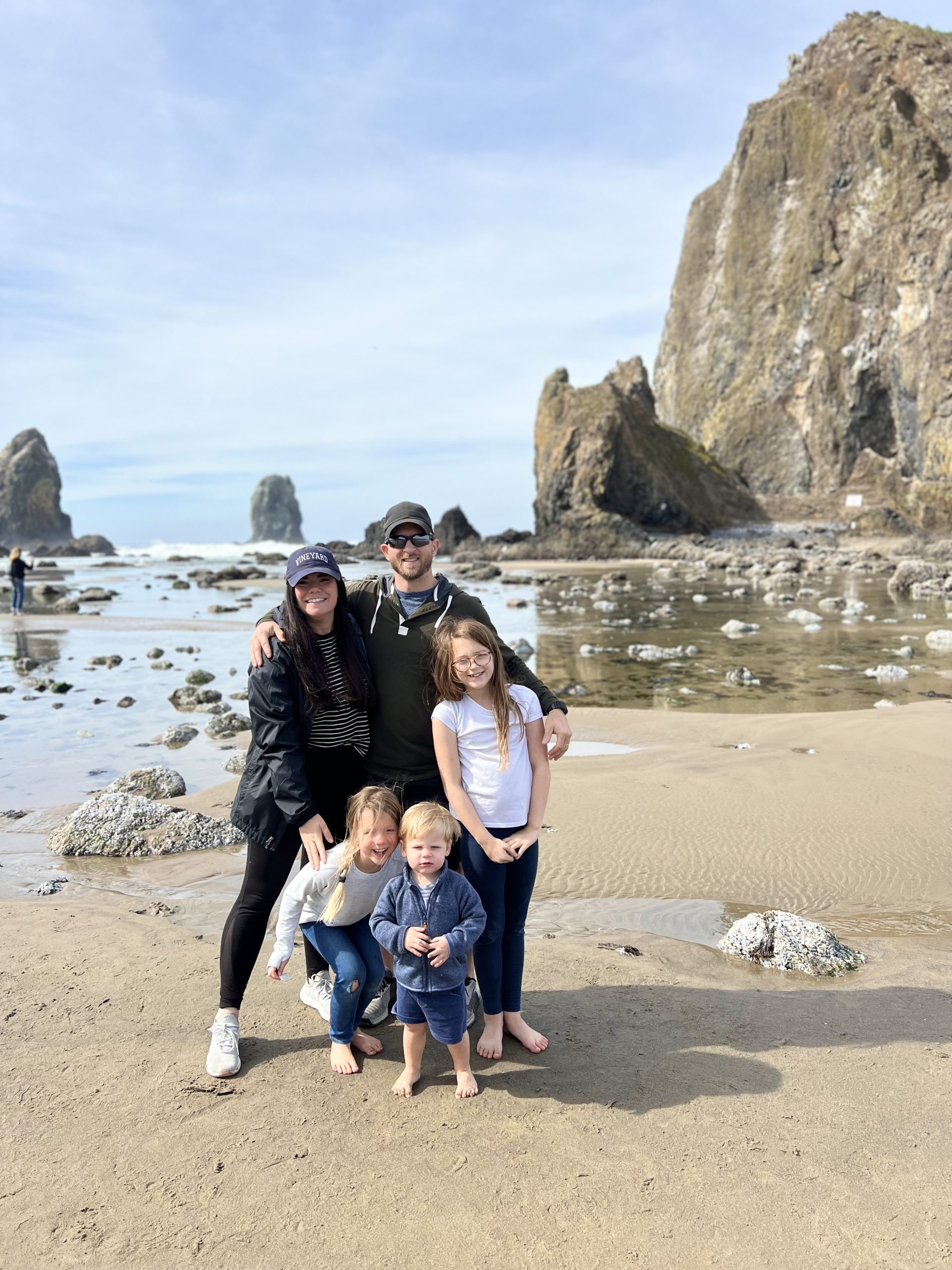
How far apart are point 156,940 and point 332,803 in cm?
191

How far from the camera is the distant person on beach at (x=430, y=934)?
11.0 ft

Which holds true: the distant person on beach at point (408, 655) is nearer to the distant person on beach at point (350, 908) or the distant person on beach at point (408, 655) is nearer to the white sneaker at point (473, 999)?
the distant person on beach at point (350, 908)

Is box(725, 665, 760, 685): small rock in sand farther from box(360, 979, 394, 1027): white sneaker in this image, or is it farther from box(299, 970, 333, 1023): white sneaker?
box(299, 970, 333, 1023): white sneaker

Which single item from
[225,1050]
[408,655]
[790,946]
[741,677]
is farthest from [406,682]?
[741,677]

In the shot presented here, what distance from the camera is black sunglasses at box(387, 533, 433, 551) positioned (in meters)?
3.86

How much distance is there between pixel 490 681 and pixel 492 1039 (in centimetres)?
156

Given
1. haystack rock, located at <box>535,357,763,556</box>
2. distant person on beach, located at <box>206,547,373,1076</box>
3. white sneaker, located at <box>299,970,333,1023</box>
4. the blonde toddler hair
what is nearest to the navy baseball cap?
distant person on beach, located at <box>206,547,373,1076</box>

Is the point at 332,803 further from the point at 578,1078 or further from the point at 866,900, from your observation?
the point at 866,900

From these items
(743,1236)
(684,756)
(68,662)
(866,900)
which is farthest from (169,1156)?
(68,662)

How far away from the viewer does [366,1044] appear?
151 inches

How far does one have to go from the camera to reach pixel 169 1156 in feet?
10.3

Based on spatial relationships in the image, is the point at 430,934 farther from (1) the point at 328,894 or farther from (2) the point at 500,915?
(1) the point at 328,894

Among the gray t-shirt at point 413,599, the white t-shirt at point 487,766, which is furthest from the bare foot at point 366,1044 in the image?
the gray t-shirt at point 413,599

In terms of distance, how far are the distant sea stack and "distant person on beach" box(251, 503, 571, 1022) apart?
19158 cm
